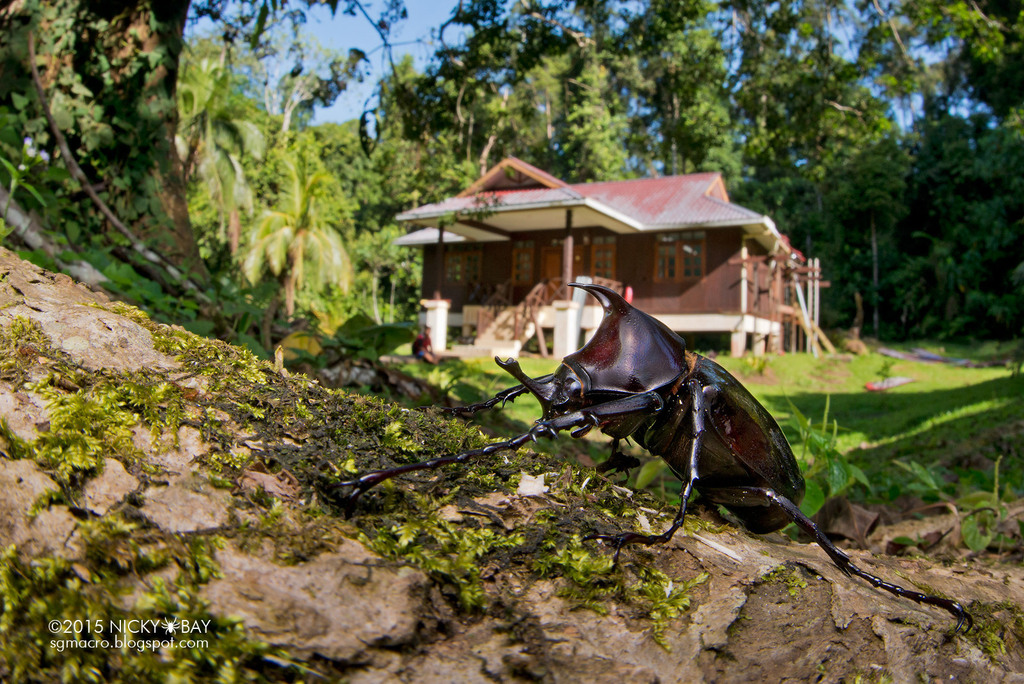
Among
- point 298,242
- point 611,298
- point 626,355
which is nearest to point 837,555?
point 626,355

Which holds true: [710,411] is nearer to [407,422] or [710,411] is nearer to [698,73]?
[407,422]

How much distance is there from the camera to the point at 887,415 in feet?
34.7

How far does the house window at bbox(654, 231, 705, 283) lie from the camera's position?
21.0m

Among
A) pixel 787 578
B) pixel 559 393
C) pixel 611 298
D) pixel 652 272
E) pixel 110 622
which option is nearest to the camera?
pixel 110 622

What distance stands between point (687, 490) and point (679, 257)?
20.8m

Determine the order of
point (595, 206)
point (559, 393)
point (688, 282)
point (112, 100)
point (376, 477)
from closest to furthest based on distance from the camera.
→ point (376, 477)
point (559, 393)
point (112, 100)
point (595, 206)
point (688, 282)

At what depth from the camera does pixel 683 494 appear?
1.37 m

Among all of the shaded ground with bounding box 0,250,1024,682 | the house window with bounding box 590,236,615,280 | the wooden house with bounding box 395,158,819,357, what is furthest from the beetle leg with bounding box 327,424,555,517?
the house window with bounding box 590,236,615,280

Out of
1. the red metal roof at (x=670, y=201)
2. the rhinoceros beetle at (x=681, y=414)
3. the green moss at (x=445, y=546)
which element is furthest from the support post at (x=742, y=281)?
the green moss at (x=445, y=546)

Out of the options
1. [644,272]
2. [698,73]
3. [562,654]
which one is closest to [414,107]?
[698,73]

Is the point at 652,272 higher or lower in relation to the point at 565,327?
higher

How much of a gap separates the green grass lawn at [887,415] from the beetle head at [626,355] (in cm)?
54

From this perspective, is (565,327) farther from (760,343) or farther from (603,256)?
(760,343)

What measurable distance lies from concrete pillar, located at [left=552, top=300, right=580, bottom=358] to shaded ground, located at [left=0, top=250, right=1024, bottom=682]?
16.4m
